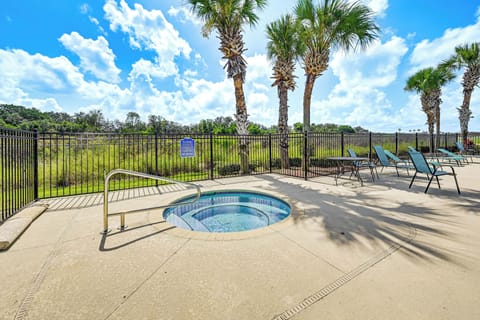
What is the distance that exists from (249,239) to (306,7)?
1015 cm

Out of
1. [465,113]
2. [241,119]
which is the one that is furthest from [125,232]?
[465,113]

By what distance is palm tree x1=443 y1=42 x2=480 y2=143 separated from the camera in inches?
596

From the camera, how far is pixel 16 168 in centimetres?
387

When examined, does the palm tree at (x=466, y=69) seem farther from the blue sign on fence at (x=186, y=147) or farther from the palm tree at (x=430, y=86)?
the blue sign on fence at (x=186, y=147)

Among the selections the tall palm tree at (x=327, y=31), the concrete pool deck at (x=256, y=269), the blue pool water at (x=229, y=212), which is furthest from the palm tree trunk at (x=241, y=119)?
the concrete pool deck at (x=256, y=269)

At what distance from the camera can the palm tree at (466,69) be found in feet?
49.7

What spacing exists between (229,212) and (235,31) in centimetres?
→ 786

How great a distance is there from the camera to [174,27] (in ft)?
31.2

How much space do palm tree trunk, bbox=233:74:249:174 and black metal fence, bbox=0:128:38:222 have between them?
6.34m

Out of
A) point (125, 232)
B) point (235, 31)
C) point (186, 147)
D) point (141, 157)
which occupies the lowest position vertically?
point (125, 232)

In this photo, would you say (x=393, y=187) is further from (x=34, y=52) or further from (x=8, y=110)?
(x=8, y=110)

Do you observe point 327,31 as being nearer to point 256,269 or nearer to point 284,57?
point 284,57

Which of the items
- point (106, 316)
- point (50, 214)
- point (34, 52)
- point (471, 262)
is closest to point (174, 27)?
point (34, 52)

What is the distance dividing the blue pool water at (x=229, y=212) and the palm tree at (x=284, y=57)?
4.82 m
